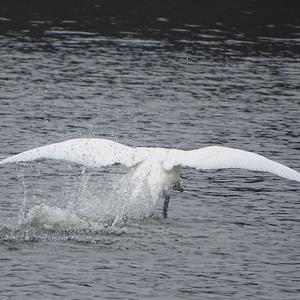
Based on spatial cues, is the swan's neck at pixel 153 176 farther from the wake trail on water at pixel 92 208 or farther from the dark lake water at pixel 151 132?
the dark lake water at pixel 151 132

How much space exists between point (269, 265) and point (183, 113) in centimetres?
1248

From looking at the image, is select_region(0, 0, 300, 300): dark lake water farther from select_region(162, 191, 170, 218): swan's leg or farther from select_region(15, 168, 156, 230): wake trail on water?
select_region(162, 191, 170, 218): swan's leg

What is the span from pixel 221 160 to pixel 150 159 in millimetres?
1290

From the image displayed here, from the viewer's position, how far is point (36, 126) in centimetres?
2731

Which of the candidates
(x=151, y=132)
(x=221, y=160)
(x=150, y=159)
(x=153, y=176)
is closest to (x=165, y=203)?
(x=153, y=176)

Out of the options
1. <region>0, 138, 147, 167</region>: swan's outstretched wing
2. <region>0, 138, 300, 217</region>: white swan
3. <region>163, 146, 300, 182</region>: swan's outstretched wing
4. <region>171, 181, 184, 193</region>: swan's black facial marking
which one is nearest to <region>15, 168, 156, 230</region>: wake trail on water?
<region>0, 138, 300, 217</region>: white swan

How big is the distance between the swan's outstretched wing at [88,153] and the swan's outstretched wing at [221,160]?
2.20ft

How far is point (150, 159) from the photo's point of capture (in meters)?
19.8

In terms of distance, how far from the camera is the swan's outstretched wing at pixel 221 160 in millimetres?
19266

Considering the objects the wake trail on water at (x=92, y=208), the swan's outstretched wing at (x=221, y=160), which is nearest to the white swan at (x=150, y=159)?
the swan's outstretched wing at (x=221, y=160)

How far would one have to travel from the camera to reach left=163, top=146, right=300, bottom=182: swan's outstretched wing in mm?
19266

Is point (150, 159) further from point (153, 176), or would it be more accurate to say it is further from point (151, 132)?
point (151, 132)

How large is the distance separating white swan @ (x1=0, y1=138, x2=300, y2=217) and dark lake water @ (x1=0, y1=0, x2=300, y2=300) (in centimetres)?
79

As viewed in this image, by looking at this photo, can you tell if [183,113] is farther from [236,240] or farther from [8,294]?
[8,294]
